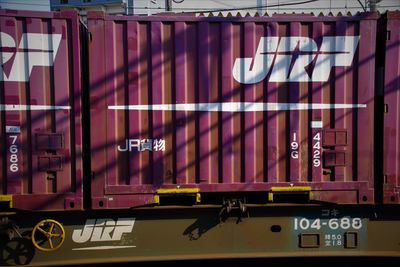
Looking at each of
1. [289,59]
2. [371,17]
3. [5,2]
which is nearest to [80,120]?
[289,59]

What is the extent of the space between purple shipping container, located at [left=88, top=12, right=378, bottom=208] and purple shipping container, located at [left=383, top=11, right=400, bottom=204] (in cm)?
15

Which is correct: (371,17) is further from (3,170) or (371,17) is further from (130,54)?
(3,170)

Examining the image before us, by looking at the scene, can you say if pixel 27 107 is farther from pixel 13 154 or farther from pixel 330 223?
pixel 330 223

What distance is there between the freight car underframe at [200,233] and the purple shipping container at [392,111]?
0.82ft

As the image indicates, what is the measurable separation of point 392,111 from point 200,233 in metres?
2.38

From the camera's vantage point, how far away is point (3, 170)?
418 centimetres

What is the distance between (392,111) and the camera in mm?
4387

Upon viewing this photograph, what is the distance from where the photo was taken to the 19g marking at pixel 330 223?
448cm

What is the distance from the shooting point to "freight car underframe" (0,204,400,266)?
14.1 ft

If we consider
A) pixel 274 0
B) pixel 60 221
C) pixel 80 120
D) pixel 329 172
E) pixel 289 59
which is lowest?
pixel 60 221

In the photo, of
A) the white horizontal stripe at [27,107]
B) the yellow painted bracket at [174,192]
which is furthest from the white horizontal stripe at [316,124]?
the white horizontal stripe at [27,107]

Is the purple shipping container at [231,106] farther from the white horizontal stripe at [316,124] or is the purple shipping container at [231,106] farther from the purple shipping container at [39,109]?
the purple shipping container at [39,109]

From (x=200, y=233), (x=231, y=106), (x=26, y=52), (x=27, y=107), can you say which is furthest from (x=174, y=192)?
(x=26, y=52)

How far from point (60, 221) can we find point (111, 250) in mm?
602
